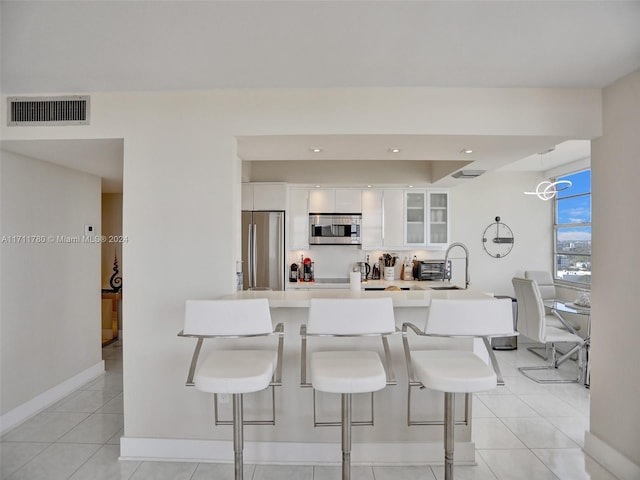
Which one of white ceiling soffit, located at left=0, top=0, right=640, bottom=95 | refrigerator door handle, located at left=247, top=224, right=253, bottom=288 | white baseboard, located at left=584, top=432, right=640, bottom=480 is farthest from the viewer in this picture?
refrigerator door handle, located at left=247, top=224, right=253, bottom=288

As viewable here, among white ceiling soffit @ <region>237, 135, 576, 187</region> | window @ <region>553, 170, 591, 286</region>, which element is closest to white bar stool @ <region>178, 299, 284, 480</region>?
white ceiling soffit @ <region>237, 135, 576, 187</region>

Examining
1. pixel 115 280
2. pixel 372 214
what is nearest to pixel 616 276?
pixel 372 214

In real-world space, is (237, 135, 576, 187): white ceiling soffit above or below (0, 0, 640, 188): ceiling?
below

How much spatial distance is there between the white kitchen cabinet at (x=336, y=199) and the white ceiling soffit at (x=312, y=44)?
2.94 meters

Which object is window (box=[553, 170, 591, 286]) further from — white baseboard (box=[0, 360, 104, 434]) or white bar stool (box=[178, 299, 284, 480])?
white baseboard (box=[0, 360, 104, 434])

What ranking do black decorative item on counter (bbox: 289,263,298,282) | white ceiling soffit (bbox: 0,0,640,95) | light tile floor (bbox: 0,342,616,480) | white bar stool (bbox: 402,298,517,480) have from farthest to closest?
1. black decorative item on counter (bbox: 289,263,298,282)
2. light tile floor (bbox: 0,342,616,480)
3. white bar stool (bbox: 402,298,517,480)
4. white ceiling soffit (bbox: 0,0,640,95)

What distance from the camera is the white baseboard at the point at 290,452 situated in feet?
8.86

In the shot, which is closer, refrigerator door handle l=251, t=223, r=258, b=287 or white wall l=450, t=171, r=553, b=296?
refrigerator door handle l=251, t=223, r=258, b=287

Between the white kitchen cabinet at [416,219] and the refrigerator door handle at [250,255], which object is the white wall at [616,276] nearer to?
the white kitchen cabinet at [416,219]

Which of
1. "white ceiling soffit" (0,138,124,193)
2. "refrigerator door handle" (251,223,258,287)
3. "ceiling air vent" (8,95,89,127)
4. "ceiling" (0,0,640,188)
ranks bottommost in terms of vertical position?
"refrigerator door handle" (251,223,258,287)

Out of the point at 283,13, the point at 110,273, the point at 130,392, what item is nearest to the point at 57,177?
the point at 130,392

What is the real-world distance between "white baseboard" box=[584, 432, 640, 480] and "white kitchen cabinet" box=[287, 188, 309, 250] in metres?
3.82

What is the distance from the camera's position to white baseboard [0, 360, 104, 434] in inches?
124

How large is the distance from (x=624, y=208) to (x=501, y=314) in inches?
48.0
